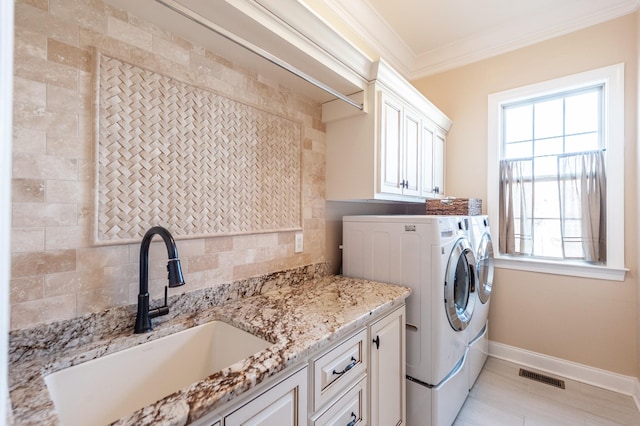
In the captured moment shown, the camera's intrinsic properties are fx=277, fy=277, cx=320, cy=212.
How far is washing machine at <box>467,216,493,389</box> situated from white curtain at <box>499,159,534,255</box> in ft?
1.05

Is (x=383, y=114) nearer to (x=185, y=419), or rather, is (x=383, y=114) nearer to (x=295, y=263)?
(x=295, y=263)

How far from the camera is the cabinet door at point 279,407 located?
0.79 metres

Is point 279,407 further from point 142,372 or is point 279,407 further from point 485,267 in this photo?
point 485,267

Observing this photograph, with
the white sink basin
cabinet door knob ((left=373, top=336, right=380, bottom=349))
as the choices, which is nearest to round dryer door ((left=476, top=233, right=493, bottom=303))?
cabinet door knob ((left=373, top=336, right=380, bottom=349))

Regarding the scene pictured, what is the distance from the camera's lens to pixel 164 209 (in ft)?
4.03

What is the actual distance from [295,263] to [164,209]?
35.0 inches

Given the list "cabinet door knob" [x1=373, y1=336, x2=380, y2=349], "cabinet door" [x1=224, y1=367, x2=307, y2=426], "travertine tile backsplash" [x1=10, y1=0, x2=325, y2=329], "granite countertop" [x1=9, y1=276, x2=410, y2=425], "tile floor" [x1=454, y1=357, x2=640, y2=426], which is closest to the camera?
"granite countertop" [x1=9, y1=276, x2=410, y2=425]

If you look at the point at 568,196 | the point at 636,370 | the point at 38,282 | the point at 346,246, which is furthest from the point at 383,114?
the point at 636,370

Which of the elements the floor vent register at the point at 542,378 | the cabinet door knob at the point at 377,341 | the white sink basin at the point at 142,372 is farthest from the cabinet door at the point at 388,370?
the floor vent register at the point at 542,378

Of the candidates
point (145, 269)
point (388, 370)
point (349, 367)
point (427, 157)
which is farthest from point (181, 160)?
point (427, 157)

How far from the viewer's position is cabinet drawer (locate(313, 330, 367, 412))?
40.8 inches

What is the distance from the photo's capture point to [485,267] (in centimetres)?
227

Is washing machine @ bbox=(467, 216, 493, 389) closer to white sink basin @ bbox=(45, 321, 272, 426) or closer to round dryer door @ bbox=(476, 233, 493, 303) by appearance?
round dryer door @ bbox=(476, 233, 493, 303)

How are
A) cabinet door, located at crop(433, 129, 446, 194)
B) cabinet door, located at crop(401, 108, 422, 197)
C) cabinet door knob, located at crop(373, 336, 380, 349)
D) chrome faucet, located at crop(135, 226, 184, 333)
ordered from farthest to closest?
1. cabinet door, located at crop(433, 129, 446, 194)
2. cabinet door, located at crop(401, 108, 422, 197)
3. cabinet door knob, located at crop(373, 336, 380, 349)
4. chrome faucet, located at crop(135, 226, 184, 333)
